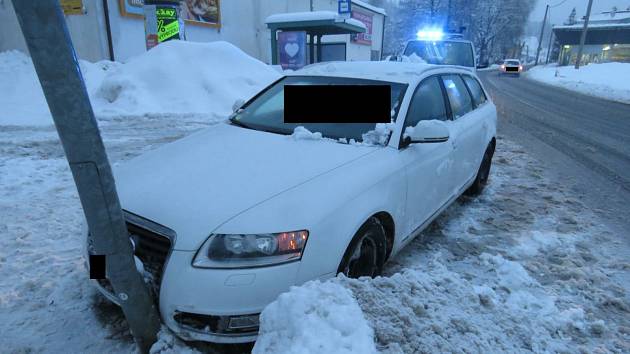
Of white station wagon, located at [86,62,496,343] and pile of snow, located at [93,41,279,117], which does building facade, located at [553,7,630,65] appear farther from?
white station wagon, located at [86,62,496,343]

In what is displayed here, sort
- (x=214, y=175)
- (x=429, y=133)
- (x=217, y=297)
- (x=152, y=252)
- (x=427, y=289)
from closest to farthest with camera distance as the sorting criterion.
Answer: (x=217, y=297) < (x=152, y=252) < (x=427, y=289) < (x=214, y=175) < (x=429, y=133)

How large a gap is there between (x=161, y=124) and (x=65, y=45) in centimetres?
759

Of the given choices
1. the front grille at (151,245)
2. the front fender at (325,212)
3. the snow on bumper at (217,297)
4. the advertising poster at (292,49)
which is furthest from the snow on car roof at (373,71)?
the advertising poster at (292,49)

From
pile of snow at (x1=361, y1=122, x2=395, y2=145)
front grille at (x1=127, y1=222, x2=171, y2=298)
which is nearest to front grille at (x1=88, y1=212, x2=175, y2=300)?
front grille at (x1=127, y1=222, x2=171, y2=298)

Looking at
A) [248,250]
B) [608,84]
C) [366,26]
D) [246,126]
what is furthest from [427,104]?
[366,26]

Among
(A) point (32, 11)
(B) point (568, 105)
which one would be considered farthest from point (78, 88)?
(B) point (568, 105)

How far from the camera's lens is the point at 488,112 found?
4.98 m

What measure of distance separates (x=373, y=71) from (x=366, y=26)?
102ft

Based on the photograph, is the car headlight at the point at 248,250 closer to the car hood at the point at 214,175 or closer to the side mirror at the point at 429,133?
the car hood at the point at 214,175

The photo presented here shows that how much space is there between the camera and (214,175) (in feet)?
8.16

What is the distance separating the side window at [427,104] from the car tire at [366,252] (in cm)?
98

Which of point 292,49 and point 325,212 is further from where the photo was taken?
point 292,49

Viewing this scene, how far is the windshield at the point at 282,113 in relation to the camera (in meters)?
3.12

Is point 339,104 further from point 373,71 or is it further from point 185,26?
point 185,26
